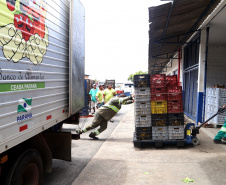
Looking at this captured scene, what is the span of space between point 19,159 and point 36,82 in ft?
3.53

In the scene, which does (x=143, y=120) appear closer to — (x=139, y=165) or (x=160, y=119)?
(x=160, y=119)

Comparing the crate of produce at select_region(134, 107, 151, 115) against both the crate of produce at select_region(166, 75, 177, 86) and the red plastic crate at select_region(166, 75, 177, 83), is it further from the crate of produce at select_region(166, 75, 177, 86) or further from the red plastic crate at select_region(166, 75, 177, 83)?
the red plastic crate at select_region(166, 75, 177, 83)

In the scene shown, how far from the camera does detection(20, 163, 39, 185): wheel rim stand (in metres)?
3.20

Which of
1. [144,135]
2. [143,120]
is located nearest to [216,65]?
[143,120]

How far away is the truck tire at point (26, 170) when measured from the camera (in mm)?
2850

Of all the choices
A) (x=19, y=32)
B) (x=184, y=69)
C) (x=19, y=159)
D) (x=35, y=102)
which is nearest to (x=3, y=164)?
(x=19, y=159)

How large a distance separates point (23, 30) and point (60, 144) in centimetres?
253

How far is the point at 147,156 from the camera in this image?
5.63 m

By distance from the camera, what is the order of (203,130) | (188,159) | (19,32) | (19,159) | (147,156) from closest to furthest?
(19,32), (19,159), (188,159), (147,156), (203,130)

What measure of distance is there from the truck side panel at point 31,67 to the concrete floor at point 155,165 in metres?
1.49

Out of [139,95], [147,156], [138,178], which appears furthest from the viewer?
[139,95]

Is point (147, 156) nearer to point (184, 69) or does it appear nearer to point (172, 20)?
point (172, 20)

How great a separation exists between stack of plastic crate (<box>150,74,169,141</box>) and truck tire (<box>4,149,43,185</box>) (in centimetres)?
357

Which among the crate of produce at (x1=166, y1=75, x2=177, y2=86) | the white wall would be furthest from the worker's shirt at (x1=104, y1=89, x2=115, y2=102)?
the crate of produce at (x1=166, y1=75, x2=177, y2=86)
